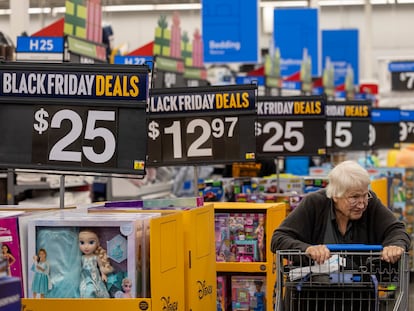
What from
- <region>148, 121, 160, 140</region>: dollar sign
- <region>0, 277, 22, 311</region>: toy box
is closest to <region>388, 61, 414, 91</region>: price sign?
<region>148, 121, 160, 140</region>: dollar sign

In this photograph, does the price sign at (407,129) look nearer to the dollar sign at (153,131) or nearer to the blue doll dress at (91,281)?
the dollar sign at (153,131)

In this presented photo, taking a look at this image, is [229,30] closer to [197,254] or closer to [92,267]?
[197,254]

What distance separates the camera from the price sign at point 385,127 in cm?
1375

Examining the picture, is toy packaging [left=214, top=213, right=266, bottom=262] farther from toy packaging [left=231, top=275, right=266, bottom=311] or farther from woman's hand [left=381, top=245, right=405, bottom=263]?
woman's hand [left=381, top=245, right=405, bottom=263]

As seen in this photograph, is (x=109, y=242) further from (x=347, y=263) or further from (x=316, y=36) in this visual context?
(x=316, y=36)

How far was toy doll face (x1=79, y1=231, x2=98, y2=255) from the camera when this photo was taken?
156 inches

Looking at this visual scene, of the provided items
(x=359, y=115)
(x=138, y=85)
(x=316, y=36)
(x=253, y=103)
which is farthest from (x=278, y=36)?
(x=138, y=85)

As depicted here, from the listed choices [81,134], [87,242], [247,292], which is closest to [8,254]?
[87,242]

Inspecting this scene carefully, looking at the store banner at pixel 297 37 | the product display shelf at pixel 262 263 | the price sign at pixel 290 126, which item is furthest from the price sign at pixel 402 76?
the product display shelf at pixel 262 263

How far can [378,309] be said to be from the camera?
4355 millimetres

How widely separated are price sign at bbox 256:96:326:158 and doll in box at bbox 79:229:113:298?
491 centimetres

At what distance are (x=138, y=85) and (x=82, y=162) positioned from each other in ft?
1.54

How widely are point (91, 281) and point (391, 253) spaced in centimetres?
133

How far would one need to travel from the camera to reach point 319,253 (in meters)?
4.39
